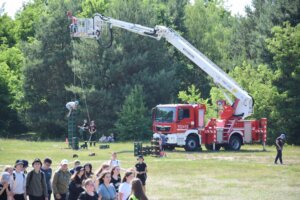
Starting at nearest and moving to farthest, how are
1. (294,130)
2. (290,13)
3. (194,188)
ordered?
(194,188) < (294,130) < (290,13)

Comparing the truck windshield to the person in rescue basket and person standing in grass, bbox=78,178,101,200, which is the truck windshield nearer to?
the person in rescue basket

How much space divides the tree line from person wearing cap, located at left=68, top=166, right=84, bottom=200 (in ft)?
128

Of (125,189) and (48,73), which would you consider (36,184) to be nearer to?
(125,189)

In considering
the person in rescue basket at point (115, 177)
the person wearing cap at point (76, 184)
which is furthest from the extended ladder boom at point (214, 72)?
the person wearing cap at point (76, 184)

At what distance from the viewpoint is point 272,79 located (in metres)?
56.9

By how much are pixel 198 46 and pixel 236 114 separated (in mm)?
33495

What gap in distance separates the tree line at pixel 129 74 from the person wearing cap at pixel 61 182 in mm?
38115

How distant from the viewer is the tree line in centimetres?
5656

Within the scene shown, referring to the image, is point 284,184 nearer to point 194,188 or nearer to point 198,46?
point 194,188

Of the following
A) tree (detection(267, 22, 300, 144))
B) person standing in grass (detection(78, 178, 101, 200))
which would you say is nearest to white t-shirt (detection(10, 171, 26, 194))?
person standing in grass (detection(78, 178, 101, 200))

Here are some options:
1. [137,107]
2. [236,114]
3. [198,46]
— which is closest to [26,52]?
[137,107]

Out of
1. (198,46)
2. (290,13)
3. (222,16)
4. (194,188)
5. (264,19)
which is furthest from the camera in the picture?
(222,16)

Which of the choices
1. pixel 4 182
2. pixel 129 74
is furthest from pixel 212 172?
pixel 129 74

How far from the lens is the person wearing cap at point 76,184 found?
16500 mm
